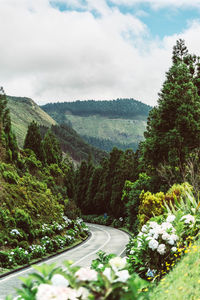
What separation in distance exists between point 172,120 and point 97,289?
77.2ft

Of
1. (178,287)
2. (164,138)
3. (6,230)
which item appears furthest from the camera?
Result: (164,138)

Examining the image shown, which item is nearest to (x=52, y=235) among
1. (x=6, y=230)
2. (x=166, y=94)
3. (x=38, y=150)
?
(x=6, y=230)

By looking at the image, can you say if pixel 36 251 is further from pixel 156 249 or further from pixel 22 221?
pixel 156 249

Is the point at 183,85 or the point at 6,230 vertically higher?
the point at 183,85

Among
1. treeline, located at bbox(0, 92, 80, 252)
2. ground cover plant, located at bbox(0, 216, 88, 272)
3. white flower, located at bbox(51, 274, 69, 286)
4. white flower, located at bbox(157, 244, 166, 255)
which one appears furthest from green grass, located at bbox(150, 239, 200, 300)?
treeline, located at bbox(0, 92, 80, 252)

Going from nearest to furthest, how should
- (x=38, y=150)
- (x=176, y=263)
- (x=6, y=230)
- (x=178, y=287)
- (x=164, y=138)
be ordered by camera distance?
1. (x=178, y=287)
2. (x=176, y=263)
3. (x=6, y=230)
4. (x=164, y=138)
5. (x=38, y=150)

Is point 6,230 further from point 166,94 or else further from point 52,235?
point 166,94

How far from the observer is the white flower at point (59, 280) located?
313 cm

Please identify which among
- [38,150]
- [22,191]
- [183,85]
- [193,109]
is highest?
[183,85]

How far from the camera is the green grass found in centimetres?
508

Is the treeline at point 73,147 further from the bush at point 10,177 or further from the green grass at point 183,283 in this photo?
the green grass at point 183,283

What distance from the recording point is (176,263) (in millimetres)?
7289

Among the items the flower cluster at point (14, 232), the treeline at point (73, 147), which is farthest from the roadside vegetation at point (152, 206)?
the treeline at point (73, 147)

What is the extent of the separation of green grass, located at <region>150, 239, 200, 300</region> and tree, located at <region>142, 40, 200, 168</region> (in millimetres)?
17503
